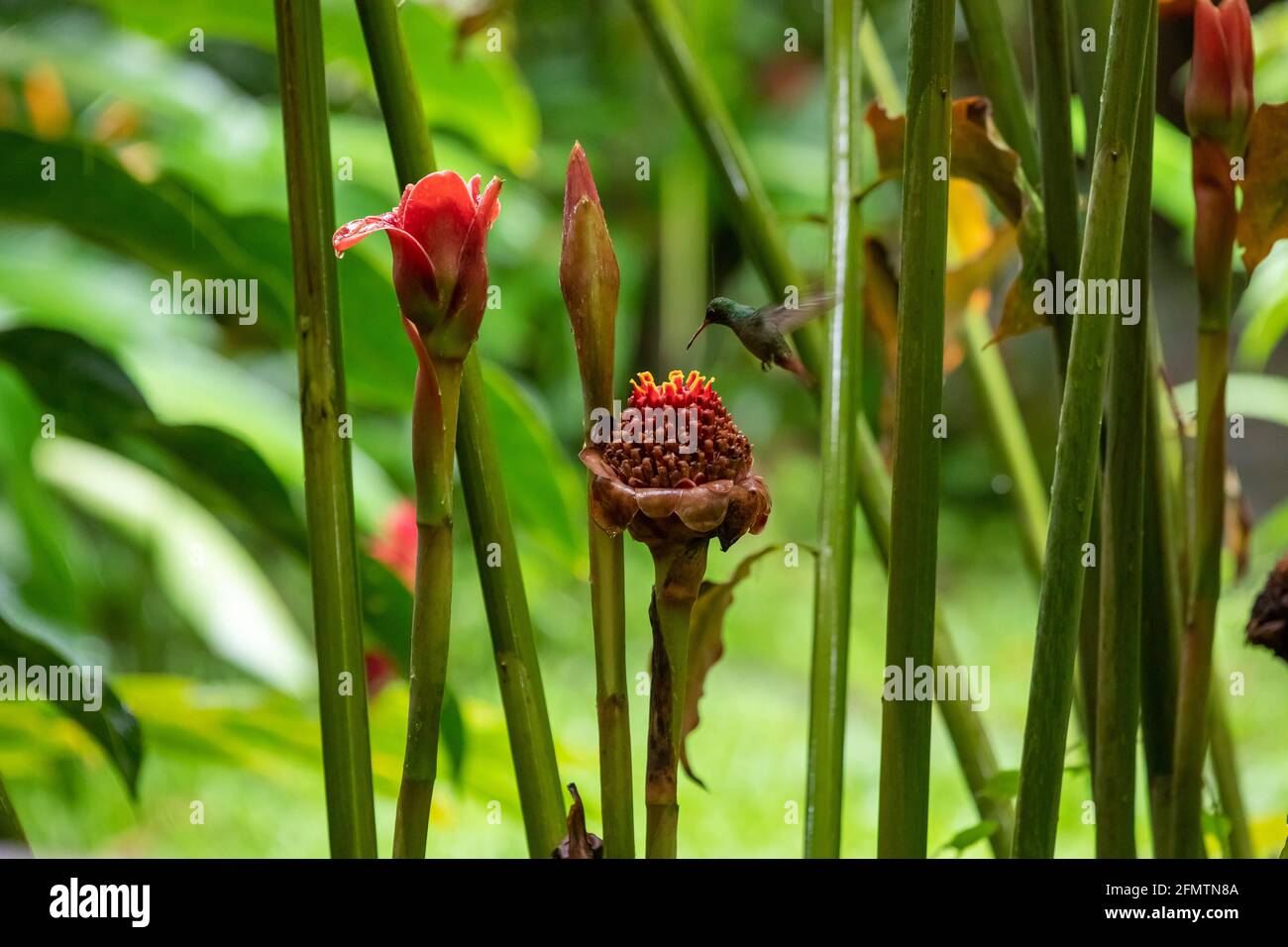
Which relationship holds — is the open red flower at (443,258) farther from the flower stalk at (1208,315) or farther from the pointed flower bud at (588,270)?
the flower stalk at (1208,315)

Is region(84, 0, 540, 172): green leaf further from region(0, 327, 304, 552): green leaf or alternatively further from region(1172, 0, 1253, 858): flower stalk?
region(1172, 0, 1253, 858): flower stalk

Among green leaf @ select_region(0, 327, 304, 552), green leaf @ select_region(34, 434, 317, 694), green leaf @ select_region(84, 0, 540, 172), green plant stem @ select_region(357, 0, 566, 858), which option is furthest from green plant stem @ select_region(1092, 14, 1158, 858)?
green leaf @ select_region(34, 434, 317, 694)

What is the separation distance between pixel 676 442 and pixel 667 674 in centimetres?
4

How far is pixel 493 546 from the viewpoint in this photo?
260mm

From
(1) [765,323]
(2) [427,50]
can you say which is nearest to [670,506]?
(1) [765,323]

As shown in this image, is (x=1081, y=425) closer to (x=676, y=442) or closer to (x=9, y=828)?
(x=676, y=442)

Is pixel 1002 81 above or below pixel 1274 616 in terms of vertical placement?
above

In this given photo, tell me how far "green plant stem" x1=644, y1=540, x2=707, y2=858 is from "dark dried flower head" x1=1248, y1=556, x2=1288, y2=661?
0.15 m

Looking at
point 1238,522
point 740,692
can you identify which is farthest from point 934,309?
point 740,692

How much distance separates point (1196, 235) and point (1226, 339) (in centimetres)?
3

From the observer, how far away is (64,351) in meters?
0.50

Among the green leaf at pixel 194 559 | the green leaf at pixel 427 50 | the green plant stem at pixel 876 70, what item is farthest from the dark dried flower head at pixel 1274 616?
the green leaf at pixel 194 559
